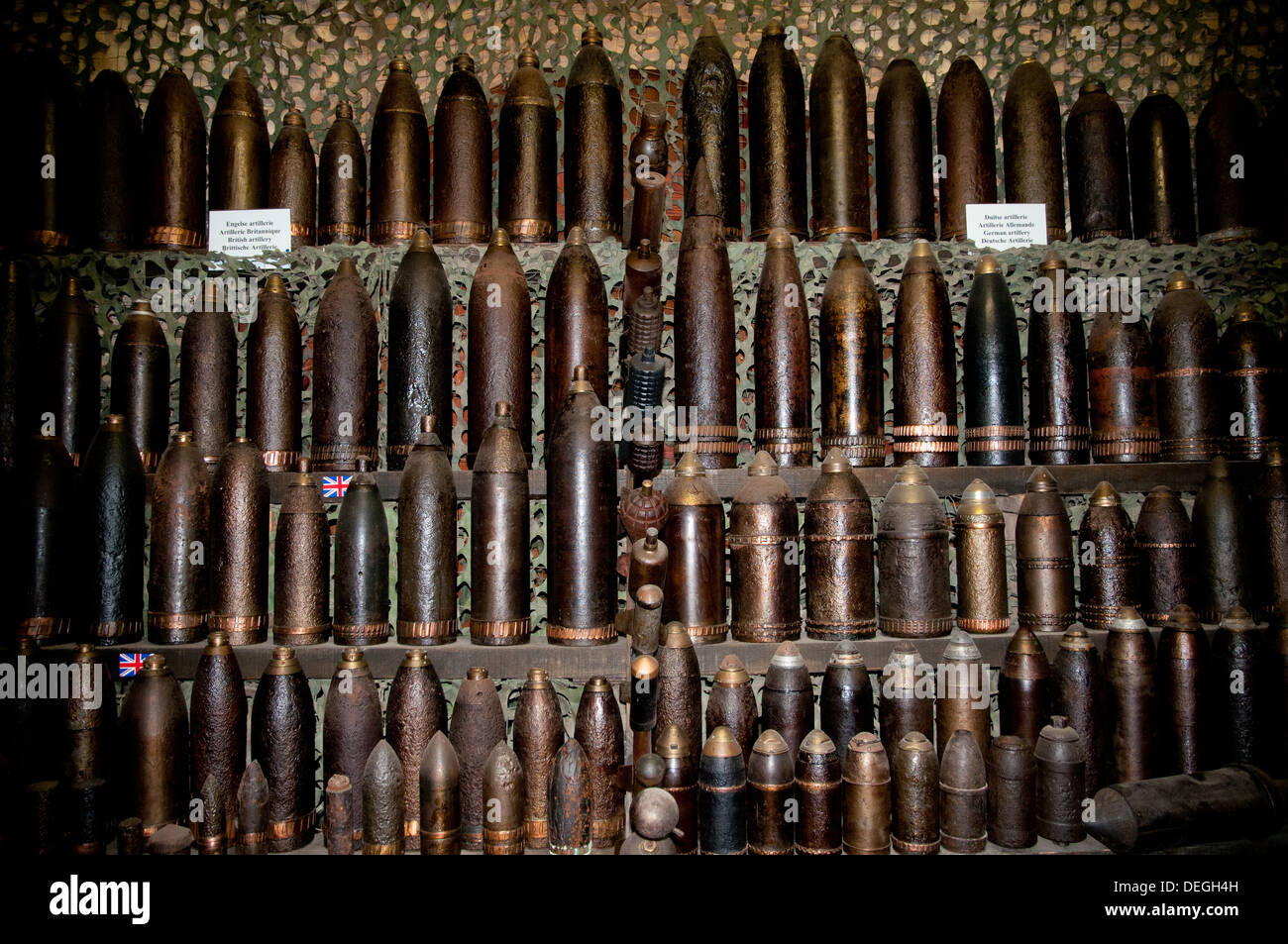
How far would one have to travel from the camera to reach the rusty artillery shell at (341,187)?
9.66ft

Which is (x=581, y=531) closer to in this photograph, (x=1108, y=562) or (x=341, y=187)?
(x=341, y=187)

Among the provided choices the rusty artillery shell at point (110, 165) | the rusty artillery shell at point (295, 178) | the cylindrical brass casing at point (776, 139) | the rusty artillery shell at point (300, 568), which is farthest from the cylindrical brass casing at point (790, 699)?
the rusty artillery shell at point (110, 165)

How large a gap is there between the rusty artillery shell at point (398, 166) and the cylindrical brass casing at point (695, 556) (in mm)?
1272

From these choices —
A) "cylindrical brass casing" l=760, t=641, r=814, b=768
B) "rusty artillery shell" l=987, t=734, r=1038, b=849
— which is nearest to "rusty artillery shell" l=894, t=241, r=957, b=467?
"cylindrical brass casing" l=760, t=641, r=814, b=768

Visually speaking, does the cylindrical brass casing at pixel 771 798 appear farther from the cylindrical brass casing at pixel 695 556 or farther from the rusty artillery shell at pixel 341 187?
the rusty artillery shell at pixel 341 187

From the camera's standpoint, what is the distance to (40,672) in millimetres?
2461

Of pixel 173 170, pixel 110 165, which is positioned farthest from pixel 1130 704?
pixel 110 165

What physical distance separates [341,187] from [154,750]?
72.5 inches

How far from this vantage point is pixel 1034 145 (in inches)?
118

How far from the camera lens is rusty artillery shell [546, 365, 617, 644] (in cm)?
243

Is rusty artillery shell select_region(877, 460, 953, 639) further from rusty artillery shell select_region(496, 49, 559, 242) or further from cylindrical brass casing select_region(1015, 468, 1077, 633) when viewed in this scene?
rusty artillery shell select_region(496, 49, 559, 242)

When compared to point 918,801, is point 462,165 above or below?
above

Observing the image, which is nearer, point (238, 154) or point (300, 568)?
point (300, 568)

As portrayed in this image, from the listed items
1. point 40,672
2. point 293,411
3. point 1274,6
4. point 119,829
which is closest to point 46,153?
point 293,411
